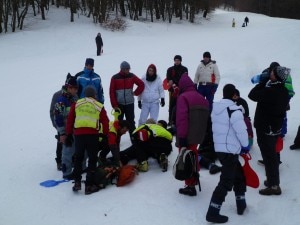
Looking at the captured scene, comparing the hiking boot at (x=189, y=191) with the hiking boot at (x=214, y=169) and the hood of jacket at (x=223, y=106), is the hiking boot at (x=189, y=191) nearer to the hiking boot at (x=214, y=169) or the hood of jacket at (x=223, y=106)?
the hiking boot at (x=214, y=169)

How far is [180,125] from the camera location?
5.04 meters

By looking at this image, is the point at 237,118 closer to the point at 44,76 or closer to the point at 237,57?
the point at 44,76

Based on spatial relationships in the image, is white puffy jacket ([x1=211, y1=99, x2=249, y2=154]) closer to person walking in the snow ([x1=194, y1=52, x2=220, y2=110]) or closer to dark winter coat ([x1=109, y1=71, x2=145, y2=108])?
dark winter coat ([x1=109, y1=71, x2=145, y2=108])

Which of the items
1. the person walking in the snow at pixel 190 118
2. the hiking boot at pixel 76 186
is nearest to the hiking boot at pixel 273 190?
the person walking in the snow at pixel 190 118

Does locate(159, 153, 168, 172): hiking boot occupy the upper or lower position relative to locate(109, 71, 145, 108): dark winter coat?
lower

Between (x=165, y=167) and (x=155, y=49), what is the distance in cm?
1678

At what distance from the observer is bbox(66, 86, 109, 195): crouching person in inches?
221

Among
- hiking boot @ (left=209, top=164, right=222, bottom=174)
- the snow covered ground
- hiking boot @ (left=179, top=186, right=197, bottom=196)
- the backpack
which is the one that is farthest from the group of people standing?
hiking boot @ (left=209, top=164, right=222, bottom=174)

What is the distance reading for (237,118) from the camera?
4.53m

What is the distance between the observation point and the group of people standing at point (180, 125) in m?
4.61

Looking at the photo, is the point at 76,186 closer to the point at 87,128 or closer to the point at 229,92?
the point at 87,128

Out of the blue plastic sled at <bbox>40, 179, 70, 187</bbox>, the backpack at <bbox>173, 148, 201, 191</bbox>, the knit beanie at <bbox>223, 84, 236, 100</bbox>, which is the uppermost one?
the knit beanie at <bbox>223, 84, 236, 100</bbox>

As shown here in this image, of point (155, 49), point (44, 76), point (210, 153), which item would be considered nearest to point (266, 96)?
point (210, 153)

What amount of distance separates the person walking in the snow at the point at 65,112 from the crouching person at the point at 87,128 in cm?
54
